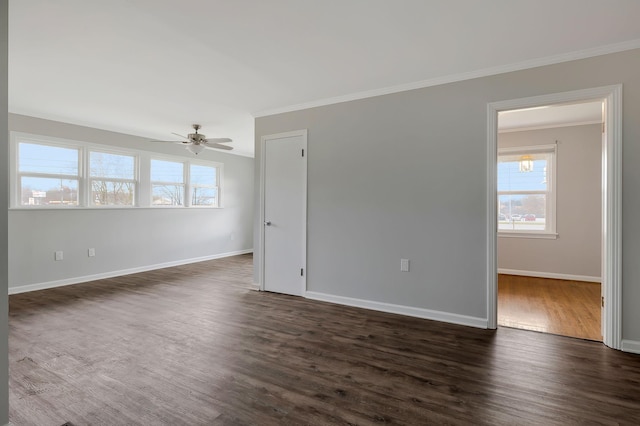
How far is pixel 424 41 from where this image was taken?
8.52ft

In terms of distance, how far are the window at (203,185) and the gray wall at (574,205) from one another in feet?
20.6

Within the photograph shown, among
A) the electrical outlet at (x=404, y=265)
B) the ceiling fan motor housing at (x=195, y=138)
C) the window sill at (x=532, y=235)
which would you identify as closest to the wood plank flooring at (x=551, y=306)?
the window sill at (x=532, y=235)

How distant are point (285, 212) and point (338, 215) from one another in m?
0.82

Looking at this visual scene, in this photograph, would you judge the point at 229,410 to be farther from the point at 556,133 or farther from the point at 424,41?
the point at 556,133

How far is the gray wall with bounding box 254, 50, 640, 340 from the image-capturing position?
2.73 metres

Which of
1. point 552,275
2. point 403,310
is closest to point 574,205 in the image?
point 552,275

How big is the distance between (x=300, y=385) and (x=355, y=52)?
8.64ft

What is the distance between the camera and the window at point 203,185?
23.1 ft

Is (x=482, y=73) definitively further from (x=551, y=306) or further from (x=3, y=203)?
(x=3, y=203)

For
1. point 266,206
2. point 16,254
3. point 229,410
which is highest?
point 266,206

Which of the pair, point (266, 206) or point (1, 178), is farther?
point (266, 206)

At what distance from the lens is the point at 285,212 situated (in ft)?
14.6

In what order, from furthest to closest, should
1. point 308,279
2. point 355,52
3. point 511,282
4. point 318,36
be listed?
point 511,282 < point 308,279 < point 355,52 < point 318,36

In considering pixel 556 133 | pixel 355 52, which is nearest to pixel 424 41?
pixel 355 52
